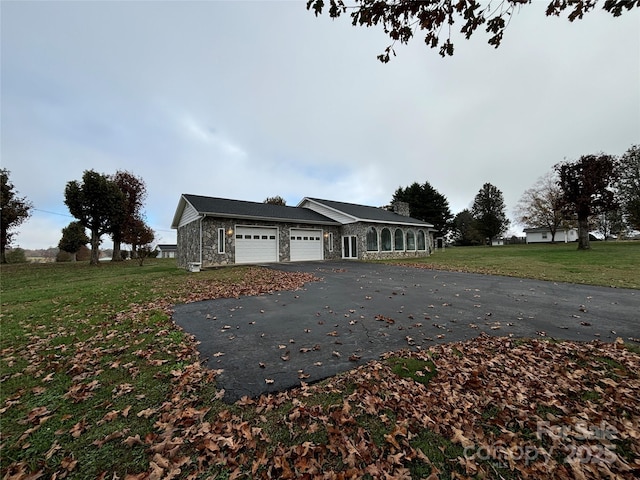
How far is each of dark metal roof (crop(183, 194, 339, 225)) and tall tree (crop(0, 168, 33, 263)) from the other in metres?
16.8

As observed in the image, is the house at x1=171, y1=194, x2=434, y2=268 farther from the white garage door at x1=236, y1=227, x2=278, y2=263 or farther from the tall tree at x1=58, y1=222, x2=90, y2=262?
the tall tree at x1=58, y1=222, x2=90, y2=262

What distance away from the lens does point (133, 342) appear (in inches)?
166

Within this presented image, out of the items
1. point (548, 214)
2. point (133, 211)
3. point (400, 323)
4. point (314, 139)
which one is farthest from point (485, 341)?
point (548, 214)

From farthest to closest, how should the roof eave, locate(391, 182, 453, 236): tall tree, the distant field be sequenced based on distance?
locate(391, 182, 453, 236): tall tree < the roof eave < the distant field

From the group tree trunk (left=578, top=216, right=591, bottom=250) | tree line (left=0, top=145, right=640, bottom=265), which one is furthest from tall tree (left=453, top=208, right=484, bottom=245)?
tree trunk (left=578, top=216, right=591, bottom=250)

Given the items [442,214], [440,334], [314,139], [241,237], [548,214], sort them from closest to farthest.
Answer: [440,334]
[241,237]
[314,139]
[548,214]
[442,214]

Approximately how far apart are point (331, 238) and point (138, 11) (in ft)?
53.0

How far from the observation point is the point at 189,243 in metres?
17.0

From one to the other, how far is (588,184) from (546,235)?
35.6m

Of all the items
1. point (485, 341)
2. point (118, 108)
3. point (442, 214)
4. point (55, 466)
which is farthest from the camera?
point (442, 214)

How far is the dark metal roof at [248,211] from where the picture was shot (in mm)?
15719

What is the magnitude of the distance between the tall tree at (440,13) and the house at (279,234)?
13559 mm

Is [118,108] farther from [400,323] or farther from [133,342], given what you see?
[400,323]

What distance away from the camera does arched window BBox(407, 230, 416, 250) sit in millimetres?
23228
